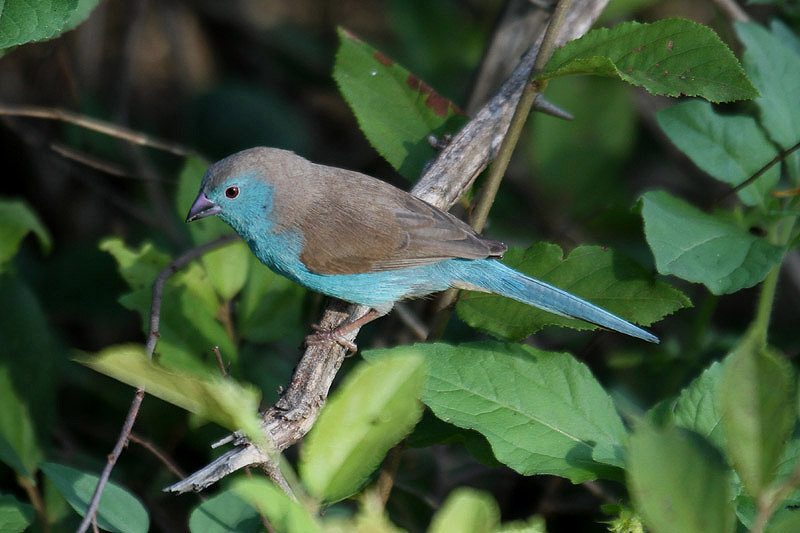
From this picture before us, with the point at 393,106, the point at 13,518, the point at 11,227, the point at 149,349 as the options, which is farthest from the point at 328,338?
the point at 11,227

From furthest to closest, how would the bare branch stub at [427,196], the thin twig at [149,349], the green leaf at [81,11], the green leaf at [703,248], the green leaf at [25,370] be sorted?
the green leaf at [25,370] < the green leaf at [81,11] < the green leaf at [703,248] < the bare branch stub at [427,196] < the thin twig at [149,349]

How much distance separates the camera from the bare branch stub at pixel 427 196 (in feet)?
7.38

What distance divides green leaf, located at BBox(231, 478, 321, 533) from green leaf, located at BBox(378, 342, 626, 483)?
91cm

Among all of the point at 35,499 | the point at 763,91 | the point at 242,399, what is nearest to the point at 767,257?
the point at 763,91

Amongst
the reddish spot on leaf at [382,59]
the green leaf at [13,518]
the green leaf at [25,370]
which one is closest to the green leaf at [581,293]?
the reddish spot on leaf at [382,59]

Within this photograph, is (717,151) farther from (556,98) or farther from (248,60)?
(248,60)

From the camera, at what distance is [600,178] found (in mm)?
5383

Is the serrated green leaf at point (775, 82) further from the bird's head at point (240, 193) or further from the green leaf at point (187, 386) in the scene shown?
the green leaf at point (187, 386)

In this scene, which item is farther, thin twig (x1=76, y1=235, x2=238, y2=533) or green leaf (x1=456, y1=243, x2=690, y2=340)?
green leaf (x1=456, y1=243, x2=690, y2=340)

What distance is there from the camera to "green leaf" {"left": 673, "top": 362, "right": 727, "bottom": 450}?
2.16 meters

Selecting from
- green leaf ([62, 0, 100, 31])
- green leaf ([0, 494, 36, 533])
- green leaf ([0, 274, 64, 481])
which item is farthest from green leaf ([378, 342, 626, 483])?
green leaf ([0, 274, 64, 481])

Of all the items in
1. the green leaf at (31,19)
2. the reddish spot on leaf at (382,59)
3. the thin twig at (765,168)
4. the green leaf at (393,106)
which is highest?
the green leaf at (31,19)

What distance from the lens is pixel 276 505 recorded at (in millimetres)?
1267

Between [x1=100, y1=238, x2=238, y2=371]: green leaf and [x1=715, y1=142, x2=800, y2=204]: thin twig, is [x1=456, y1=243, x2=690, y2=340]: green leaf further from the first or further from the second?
[x1=100, y1=238, x2=238, y2=371]: green leaf
